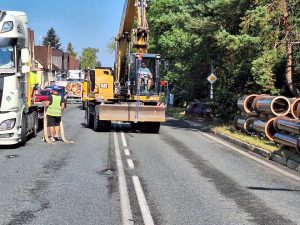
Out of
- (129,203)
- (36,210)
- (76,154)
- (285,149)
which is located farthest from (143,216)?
(285,149)

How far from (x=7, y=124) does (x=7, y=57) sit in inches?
74.2

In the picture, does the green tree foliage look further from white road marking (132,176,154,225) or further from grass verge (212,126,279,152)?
white road marking (132,176,154,225)

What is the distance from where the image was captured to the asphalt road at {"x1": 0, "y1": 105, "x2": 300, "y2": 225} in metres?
6.88

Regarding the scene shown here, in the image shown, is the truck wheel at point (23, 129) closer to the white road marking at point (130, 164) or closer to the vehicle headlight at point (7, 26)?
the vehicle headlight at point (7, 26)

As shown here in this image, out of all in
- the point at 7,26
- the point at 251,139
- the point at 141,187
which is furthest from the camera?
the point at 251,139

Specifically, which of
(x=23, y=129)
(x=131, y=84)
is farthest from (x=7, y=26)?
(x=131, y=84)

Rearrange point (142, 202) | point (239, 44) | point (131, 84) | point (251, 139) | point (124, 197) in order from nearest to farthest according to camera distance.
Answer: point (142, 202) → point (124, 197) → point (251, 139) → point (239, 44) → point (131, 84)

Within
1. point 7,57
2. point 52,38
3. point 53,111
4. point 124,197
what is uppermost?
point 52,38

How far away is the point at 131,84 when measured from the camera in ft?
67.9

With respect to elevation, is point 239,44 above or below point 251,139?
above

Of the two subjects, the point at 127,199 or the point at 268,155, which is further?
the point at 268,155

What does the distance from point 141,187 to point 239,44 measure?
12.9 m

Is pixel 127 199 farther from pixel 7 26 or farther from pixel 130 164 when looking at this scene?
pixel 7 26

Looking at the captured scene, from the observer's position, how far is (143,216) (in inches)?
270
